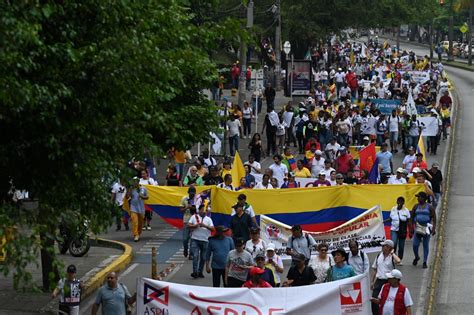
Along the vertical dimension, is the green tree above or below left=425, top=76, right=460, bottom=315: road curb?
above

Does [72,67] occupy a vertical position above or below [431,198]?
above

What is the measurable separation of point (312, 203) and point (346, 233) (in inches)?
117

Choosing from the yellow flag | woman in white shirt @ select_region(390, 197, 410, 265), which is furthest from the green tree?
the yellow flag

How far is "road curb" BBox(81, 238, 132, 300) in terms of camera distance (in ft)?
72.8

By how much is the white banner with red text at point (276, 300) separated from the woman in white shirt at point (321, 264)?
1.75m

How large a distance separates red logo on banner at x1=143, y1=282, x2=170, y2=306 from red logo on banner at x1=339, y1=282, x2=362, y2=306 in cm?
214

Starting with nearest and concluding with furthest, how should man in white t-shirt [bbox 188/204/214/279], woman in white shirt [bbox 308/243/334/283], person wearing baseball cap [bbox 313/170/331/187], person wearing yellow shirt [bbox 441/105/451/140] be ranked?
1. woman in white shirt [bbox 308/243/334/283]
2. man in white t-shirt [bbox 188/204/214/279]
3. person wearing baseball cap [bbox 313/170/331/187]
4. person wearing yellow shirt [bbox 441/105/451/140]

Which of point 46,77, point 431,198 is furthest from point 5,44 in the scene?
point 431,198

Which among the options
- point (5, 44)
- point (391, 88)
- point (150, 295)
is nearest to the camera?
point (5, 44)

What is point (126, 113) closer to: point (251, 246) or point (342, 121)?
point (251, 246)

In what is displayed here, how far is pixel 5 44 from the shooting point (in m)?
12.4

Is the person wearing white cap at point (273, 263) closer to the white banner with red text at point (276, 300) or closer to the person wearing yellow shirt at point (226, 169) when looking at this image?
the white banner with red text at point (276, 300)

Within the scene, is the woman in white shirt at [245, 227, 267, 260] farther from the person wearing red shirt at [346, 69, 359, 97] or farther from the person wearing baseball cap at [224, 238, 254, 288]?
the person wearing red shirt at [346, 69, 359, 97]

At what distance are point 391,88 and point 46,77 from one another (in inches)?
1641
